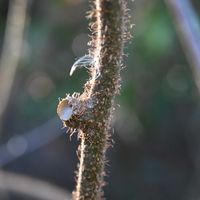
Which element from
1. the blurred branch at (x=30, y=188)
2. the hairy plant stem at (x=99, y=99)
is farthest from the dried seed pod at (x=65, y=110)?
the blurred branch at (x=30, y=188)

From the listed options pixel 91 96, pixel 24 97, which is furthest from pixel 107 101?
pixel 24 97

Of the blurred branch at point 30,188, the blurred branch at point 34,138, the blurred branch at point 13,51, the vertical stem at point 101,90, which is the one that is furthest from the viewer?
the blurred branch at point 34,138

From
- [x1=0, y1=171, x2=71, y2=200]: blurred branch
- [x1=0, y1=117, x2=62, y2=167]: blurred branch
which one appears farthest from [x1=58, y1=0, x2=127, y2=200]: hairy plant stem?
[x1=0, y1=117, x2=62, y2=167]: blurred branch

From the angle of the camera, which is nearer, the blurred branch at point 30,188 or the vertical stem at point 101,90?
the vertical stem at point 101,90

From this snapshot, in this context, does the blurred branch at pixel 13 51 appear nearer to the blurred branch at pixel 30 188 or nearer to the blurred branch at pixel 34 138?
the blurred branch at pixel 34 138

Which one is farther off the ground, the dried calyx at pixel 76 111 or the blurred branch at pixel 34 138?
the blurred branch at pixel 34 138

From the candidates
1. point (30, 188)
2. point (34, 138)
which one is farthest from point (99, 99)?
point (34, 138)

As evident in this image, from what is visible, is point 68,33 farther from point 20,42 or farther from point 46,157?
point 46,157
